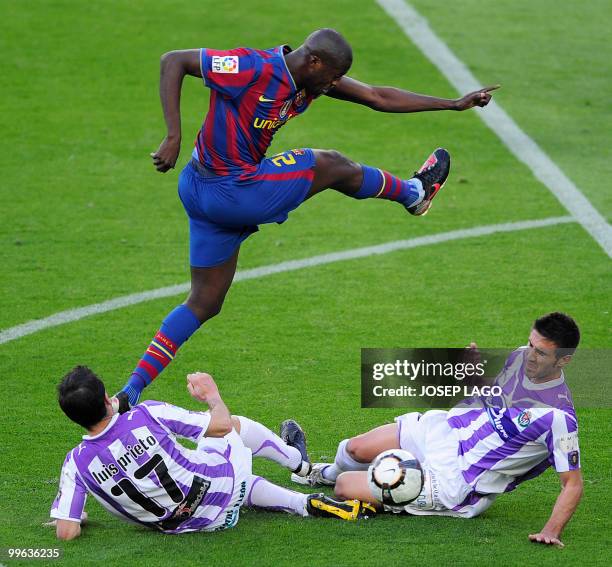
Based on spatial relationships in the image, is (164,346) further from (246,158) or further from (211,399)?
(246,158)

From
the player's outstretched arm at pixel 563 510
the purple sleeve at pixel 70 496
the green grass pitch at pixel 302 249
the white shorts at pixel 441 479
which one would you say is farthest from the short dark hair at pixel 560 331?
the purple sleeve at pixel 70 496

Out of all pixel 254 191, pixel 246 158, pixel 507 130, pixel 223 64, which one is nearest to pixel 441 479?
Result: pixel 254 191

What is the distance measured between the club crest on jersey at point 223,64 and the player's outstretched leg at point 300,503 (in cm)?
211

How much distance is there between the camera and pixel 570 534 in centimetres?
602

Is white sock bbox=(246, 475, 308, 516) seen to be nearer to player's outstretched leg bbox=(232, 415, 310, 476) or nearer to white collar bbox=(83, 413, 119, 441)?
player's outstretched leg bbox=(232, 415, 310, 476)

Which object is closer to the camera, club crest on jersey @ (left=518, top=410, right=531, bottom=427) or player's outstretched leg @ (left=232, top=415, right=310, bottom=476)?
club crest on jersey @ (left=518, top=410, right=531, bottom=427)

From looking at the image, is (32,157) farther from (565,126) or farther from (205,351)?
(565,126)

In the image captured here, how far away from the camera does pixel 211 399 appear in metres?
6.04

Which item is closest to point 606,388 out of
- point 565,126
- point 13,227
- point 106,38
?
point 13,227

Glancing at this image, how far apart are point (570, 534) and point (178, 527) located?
192 cm

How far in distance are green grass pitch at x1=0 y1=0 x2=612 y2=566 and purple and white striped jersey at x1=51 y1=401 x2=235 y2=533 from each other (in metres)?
0.15

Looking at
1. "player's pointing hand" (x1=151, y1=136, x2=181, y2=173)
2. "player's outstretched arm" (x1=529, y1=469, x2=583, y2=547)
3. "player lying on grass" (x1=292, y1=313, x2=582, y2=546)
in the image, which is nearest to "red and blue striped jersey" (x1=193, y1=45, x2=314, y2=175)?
"player's pointing hand" (x1=151, y1=136, x2=181, y2=173)

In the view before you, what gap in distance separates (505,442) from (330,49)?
2.19 meters

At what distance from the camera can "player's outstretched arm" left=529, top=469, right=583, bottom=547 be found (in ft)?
19.1
